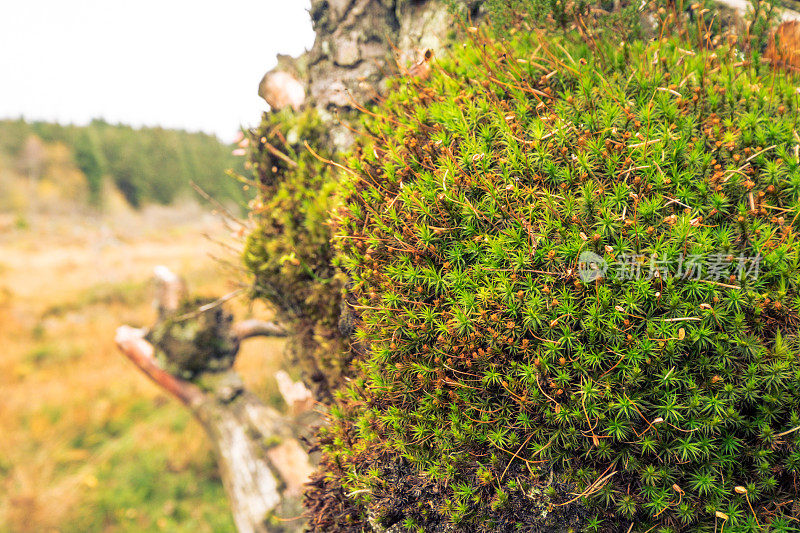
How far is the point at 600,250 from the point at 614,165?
0.43 m

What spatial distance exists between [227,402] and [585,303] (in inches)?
179

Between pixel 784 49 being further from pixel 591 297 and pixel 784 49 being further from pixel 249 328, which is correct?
pixel 249 328

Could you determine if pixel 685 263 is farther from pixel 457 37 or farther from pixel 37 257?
pixel 37 257

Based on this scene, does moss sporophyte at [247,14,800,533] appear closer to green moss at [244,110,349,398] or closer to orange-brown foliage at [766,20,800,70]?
→ orange-brown foliage at [766,20,800,70]

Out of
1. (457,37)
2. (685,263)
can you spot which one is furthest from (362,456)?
(457,37)

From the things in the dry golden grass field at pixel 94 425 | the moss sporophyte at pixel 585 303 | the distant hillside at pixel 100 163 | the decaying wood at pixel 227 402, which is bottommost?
the dry golden grass field at pixel 94 425

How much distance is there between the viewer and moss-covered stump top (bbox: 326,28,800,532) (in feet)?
5.57

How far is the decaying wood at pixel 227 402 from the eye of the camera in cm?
428

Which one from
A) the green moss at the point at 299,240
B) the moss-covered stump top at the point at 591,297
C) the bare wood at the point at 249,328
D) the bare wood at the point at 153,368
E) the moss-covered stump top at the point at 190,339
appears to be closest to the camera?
the moss-covered stump top at the point at 591,297

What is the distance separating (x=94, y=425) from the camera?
26.9 feet

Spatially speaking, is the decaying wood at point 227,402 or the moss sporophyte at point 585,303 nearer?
the moss sporophyte at point 585,303

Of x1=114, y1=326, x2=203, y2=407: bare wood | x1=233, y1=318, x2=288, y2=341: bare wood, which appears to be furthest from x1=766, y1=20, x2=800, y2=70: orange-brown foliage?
x1=114, y1=326, x2=203, y2=407: bare wood

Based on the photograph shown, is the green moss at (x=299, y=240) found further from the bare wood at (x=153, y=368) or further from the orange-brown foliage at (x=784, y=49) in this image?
the orange-brown foliage at (x=784, y=49)

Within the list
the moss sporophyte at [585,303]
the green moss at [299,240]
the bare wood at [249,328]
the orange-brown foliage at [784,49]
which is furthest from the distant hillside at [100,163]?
the orange-brown foliage at [784,49]
